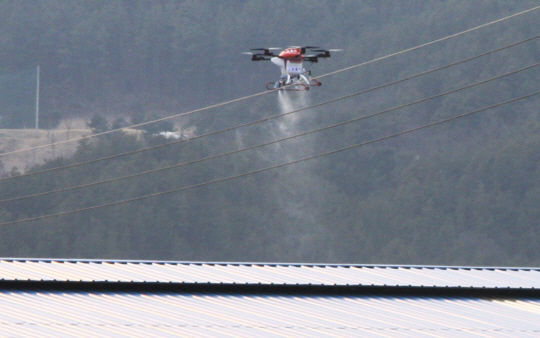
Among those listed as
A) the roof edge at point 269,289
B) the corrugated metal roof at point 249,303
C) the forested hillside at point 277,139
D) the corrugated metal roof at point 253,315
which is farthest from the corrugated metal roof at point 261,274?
the forested hillside at point 277,139

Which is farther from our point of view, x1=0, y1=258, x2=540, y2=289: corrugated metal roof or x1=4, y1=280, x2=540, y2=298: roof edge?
x1=0, y1=258, x2=540, y2=289: corrugated metal roof

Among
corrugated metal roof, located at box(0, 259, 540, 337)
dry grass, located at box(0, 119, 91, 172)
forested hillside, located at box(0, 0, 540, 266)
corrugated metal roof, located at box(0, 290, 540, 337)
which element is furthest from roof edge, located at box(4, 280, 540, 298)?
dry grass, located at box(0, 119, 91, 172)

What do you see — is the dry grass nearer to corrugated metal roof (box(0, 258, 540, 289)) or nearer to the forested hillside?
the forested hillside

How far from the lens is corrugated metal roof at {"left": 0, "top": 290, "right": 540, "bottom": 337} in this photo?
22203 mm

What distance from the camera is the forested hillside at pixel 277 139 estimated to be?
12762 centimetres

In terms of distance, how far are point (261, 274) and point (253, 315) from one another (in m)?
4.16

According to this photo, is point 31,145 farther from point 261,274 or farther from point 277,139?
point 261,274

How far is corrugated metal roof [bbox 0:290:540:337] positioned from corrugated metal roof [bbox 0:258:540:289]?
0.96 m

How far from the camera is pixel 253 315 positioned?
23906mm

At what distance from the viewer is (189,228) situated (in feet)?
425

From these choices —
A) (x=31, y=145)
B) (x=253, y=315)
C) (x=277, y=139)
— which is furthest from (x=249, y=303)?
(x=31, y=145)

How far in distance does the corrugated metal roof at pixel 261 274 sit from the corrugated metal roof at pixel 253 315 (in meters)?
0.96

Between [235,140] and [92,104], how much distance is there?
27.0 meters

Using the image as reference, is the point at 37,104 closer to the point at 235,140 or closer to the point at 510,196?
the point at 235,140
